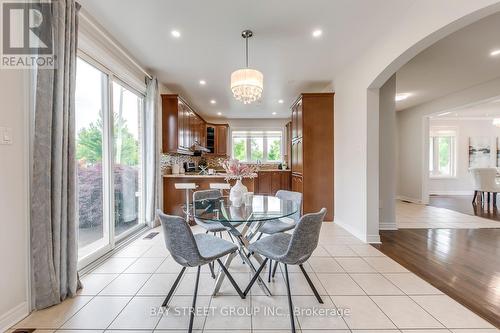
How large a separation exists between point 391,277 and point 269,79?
11.6 feet

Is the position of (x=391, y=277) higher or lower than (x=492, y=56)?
lower

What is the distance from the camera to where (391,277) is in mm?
2219

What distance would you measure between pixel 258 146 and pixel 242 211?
5.63m

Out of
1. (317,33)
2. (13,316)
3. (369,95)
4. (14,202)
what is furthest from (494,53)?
(13,316)

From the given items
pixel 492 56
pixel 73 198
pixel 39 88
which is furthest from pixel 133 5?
pixel 492 56

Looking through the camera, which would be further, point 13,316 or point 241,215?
point 241,215

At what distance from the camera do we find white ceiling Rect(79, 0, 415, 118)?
219 cm

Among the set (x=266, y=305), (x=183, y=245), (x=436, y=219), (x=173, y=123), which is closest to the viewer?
(x=183, y=245)

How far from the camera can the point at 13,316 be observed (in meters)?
1.57

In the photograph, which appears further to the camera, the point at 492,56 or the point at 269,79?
the point at 269,79

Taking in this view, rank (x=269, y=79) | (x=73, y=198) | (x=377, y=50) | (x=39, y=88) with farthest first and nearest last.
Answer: (x=269, y=79)
(x=377, y=50)
(x=73, y=198)
(x=39, y=88)

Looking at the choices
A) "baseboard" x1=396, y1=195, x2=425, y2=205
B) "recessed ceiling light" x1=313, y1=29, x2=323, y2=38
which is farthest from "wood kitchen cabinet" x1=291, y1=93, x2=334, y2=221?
"baseboard" x1=396, y1=195, x2=425, y2=205

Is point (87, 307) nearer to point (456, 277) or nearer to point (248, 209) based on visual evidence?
point (248, 209)

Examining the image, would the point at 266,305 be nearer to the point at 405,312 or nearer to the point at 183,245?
the point at 183,245
